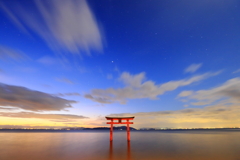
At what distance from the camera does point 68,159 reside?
11969mm

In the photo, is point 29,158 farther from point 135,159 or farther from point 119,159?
point 135,159

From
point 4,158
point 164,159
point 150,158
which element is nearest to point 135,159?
point 150,158

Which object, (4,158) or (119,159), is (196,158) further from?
(4,158)

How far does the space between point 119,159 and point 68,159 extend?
15.0ft

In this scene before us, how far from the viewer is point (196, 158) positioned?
1229 centimetres

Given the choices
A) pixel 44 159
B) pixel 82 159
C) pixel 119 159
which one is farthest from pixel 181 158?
pixel 44 159

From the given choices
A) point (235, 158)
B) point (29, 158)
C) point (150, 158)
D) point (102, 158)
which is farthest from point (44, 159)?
point (235, 158)

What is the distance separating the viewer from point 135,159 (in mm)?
11922

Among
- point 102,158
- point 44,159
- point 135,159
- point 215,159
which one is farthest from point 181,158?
point 44,159

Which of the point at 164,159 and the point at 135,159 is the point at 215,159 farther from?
the point at 135,159

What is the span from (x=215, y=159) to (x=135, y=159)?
23.2ft

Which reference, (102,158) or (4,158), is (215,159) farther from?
(4,158)

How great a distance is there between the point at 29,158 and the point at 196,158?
603 inches

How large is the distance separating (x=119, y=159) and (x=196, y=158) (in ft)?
23.3
